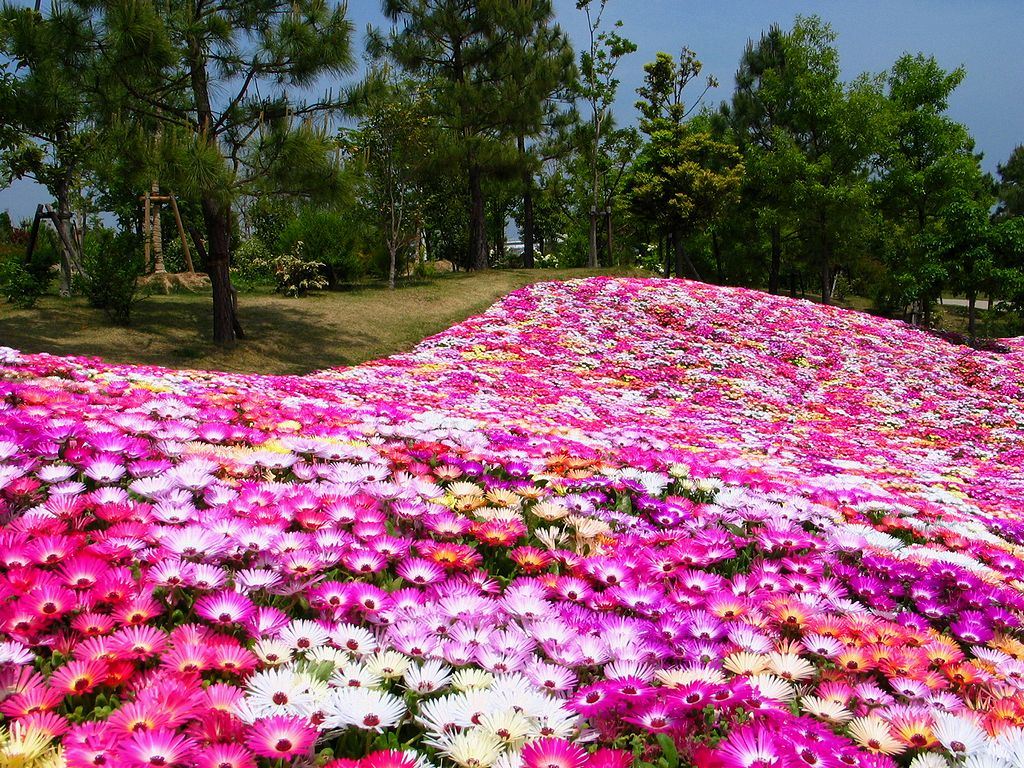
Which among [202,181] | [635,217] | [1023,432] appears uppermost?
[635,217]

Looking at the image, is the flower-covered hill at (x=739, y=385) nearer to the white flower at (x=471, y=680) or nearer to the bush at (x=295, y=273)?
the white flower at (x=471, y=680)

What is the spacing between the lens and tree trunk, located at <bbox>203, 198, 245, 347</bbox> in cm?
1446

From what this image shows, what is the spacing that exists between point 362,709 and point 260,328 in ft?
54.6

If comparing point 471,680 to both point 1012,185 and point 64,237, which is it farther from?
point 1012,185

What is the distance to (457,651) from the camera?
1408mm

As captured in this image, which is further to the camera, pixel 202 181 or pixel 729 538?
pixel 202 181

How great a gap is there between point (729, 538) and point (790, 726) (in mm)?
1328

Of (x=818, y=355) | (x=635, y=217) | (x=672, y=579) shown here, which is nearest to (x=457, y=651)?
(x=672, y=579)

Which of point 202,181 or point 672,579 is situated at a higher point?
point 202,181

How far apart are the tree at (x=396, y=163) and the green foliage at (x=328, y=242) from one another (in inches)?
51.3

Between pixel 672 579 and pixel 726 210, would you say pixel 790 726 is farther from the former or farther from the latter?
pixel 726 210

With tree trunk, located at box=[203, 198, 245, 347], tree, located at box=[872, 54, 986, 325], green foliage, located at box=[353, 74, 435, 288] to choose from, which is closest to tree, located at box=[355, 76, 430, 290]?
green foliage, located at box=[353, 74, 435, 288]

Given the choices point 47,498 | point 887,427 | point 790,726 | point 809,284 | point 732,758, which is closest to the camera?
point 732,758

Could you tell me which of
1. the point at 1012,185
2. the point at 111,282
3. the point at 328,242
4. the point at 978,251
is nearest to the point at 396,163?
the point at 328,242
